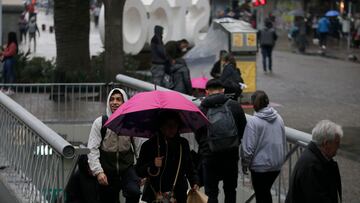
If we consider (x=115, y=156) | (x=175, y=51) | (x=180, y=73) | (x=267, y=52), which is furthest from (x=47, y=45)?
(x=115, y=156)

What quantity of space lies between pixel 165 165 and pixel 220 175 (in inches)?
82.8

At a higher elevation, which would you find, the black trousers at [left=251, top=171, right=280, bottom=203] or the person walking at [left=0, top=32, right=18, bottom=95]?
the person walking at [left=0, top=32, right=18, bottom=95]

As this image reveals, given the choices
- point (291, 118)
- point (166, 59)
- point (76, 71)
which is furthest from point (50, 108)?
point (291, 118)

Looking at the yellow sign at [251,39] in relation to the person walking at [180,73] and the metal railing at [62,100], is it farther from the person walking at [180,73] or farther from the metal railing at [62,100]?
the metal railing at [62,100]

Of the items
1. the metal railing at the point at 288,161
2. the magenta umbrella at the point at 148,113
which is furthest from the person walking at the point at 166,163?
the metal railing at the point at 288,161

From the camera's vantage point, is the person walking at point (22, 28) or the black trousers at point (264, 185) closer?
the black trousers at point (264, 185)

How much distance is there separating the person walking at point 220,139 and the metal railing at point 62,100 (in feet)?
20.4

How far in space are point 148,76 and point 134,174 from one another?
12.8 metres

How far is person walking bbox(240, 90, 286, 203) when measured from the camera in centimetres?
894

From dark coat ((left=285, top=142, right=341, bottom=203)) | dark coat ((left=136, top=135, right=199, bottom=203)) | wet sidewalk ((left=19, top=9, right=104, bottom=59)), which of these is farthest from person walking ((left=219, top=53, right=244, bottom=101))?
wet sidewalk ((left=19, top=9, right=104, bottom=59))

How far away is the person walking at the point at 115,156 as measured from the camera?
8.47 m

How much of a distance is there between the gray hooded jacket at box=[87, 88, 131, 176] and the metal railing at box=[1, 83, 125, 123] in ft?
23.4

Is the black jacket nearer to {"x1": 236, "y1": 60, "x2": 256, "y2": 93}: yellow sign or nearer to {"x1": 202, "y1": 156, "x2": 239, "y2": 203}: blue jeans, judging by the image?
{"x1": 202, "y1": 156, "x2": 239, "y2": 203}: blue jeans

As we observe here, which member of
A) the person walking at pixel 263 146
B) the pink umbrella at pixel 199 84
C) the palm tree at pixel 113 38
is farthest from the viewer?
the palm tree at pixel 113 38
